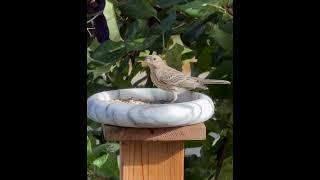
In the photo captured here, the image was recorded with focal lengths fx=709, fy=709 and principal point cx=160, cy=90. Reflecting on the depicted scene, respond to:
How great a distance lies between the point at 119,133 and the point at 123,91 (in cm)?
19

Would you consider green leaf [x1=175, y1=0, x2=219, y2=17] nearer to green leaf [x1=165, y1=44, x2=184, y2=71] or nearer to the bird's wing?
green leaf [x1=165, y1=44, x2=184, y2=71]

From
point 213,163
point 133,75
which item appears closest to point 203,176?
point 213,163

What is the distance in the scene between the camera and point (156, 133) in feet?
5.14

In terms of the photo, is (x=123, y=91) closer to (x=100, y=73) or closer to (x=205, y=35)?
(x=100, y=73)

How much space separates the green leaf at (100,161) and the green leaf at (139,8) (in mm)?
407

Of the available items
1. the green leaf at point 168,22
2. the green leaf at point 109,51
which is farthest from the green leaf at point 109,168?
the green leaf at point 168,22

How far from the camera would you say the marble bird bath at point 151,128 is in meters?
1.51

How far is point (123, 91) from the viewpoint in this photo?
68.2 inches

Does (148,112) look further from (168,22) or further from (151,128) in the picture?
(168,22)

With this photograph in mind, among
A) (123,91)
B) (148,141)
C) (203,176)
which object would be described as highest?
(123,91)

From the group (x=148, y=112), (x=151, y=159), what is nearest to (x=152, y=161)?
(x=151, y=159)

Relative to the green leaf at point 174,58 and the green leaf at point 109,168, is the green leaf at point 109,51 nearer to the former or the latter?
the green leaf at point 174,58

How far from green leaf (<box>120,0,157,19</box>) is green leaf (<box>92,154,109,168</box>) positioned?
16.0 inches

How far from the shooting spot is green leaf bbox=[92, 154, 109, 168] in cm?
195
